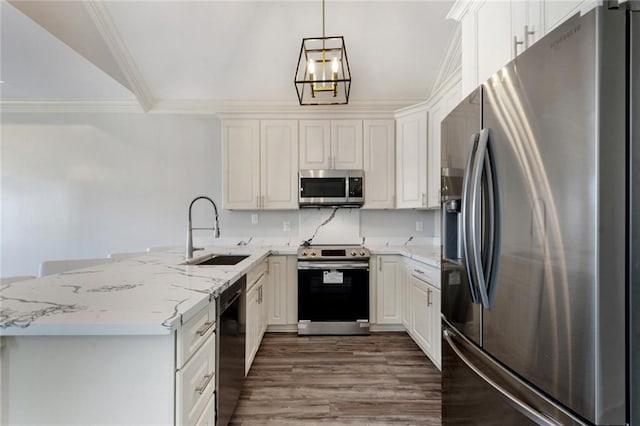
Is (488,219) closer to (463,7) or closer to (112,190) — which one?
(463,7)

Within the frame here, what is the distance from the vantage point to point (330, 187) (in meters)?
3.38

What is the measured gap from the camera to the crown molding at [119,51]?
2.65 metres

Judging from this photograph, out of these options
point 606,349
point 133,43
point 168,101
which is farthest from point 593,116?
point 168,101

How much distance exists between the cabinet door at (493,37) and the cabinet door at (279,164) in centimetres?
215

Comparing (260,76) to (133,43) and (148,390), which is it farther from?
(148,390)

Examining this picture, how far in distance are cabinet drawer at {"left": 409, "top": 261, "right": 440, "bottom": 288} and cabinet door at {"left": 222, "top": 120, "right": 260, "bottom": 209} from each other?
6.09 ft

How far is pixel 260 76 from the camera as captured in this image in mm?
3299

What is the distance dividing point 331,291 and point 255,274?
96cm

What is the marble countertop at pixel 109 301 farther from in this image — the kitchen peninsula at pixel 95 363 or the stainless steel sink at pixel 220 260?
the stainless steel sink at pixel 220 260

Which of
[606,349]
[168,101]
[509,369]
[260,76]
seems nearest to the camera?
[606,349]

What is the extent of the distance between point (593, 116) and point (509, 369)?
2.70 feet

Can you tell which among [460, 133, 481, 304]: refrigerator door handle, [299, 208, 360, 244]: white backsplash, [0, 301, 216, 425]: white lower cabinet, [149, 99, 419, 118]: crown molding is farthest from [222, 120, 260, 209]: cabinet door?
[460, 133, 481, 304]: refrigerator door handle

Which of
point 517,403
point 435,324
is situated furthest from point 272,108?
point 517,403

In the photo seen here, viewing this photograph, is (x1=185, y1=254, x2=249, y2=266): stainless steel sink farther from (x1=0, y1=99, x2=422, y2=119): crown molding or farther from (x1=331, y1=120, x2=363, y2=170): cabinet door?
(x1=0, y1=99, x2=422, y2=119): crown molding
